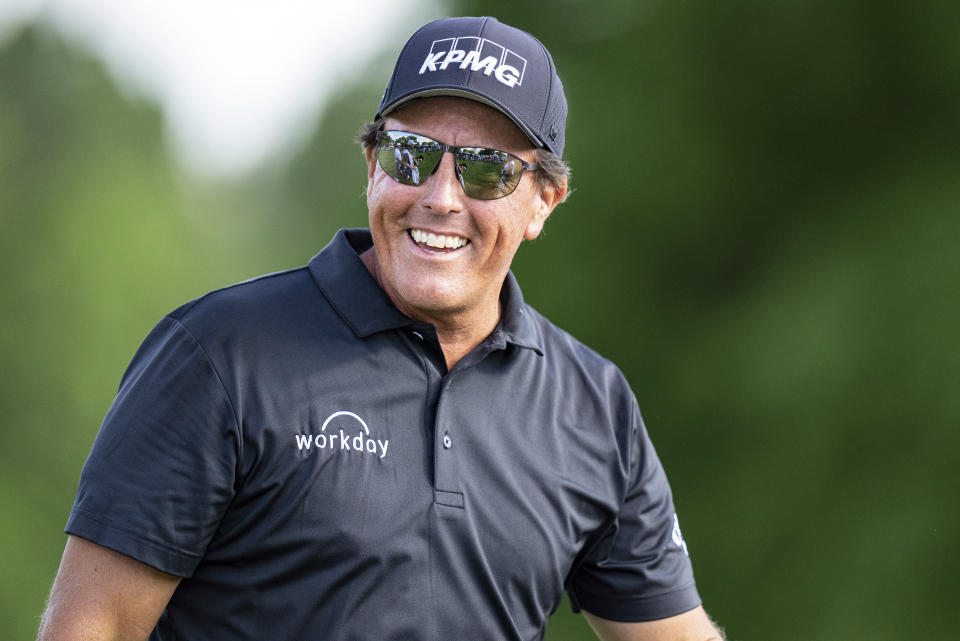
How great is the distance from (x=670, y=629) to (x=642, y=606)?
103 millimetres

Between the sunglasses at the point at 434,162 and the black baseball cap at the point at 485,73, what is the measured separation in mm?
112

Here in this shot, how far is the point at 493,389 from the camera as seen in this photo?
2895 millimetres

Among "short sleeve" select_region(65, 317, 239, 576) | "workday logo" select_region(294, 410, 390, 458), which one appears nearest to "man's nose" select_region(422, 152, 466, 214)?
"workday logo" select_region(294, 410, 390, 458)

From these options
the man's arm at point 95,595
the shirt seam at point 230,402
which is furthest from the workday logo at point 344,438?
the man's arm at point 95,595

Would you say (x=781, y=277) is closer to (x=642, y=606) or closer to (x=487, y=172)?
(x=642, y=606)

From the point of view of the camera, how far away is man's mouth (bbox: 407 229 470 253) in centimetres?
279

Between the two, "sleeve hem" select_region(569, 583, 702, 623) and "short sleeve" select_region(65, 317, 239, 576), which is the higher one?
"short sleeve" select_region(65, 317, 239, 576)

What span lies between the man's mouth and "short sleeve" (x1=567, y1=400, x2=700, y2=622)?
0.77m

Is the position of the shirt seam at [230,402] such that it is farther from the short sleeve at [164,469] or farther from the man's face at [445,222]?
the man's face at [445,222]

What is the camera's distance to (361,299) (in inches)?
109

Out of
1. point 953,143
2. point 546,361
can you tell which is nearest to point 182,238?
point 953,143

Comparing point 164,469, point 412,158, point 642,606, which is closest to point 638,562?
point 642,606

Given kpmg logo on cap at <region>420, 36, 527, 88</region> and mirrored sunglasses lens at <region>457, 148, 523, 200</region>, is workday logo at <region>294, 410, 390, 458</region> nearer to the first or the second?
mirrored sunglasses lens at <region>457, 148, 523, 200</region>

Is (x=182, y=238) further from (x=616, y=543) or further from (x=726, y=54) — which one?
(x=616, y=543)
